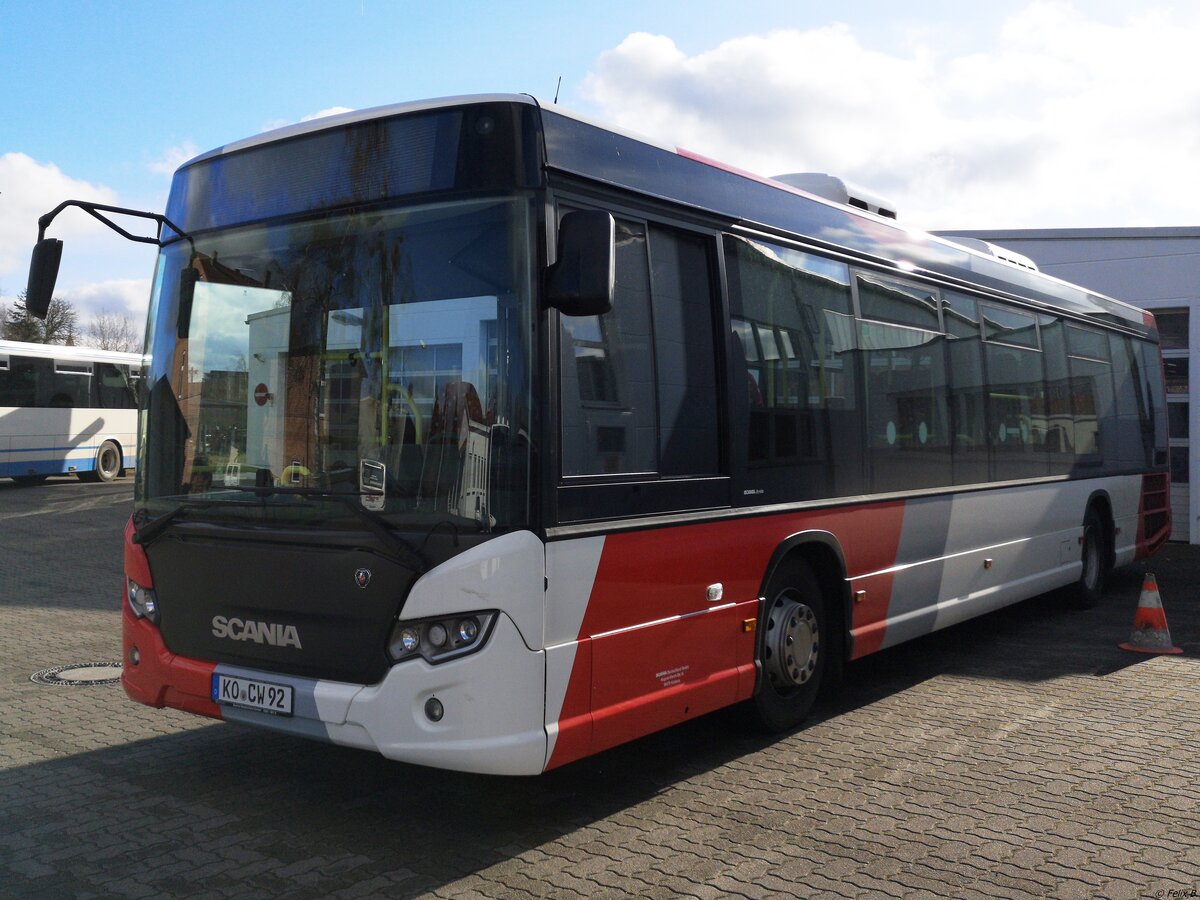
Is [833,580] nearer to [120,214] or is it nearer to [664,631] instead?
[664,631]

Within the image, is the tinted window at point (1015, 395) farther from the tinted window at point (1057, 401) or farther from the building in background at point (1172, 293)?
the building in background at point (1172, 293)

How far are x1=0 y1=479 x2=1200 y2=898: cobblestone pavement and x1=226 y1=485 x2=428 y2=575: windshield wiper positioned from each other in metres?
1.19

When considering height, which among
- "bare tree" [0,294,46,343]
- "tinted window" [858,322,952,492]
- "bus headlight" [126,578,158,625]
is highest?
"bare tree" [0,294,46,343]

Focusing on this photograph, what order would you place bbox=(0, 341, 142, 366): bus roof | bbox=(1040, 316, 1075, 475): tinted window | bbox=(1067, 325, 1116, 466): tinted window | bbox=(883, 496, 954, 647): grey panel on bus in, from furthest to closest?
1. bbox=(0, 341, 142, 366): bus roof
2. bbox=(1067, 325, 1116, 466): tinted window
3. bbox=(1040, 316, 1075, 475): tinted window
4. bbox=(883, 496, 954, 647): grey panel on bus

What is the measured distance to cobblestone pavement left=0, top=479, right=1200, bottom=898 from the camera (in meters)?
4.44

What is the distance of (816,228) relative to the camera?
700 centimetres

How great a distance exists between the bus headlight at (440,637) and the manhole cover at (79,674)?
424cm

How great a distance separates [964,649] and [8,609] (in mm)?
8847

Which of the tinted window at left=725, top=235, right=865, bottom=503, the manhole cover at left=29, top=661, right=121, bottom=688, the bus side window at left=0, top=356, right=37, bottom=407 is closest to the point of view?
the tinted window at left=725, top=235, right=865, bottom=503

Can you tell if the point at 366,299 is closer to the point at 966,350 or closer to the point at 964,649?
the point at 966,350

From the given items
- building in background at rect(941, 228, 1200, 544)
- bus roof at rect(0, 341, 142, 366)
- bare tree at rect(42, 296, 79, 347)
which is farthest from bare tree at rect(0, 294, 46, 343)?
building in background at rect(941, 228, 1200, 544)

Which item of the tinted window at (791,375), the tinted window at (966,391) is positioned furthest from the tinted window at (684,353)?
the tinted window at (966,391)

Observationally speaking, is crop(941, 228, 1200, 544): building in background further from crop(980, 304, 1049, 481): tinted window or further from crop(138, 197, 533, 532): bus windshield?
crop(138, 197, 533, 532): bus windshield

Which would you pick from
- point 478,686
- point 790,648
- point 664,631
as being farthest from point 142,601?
point 790,648
